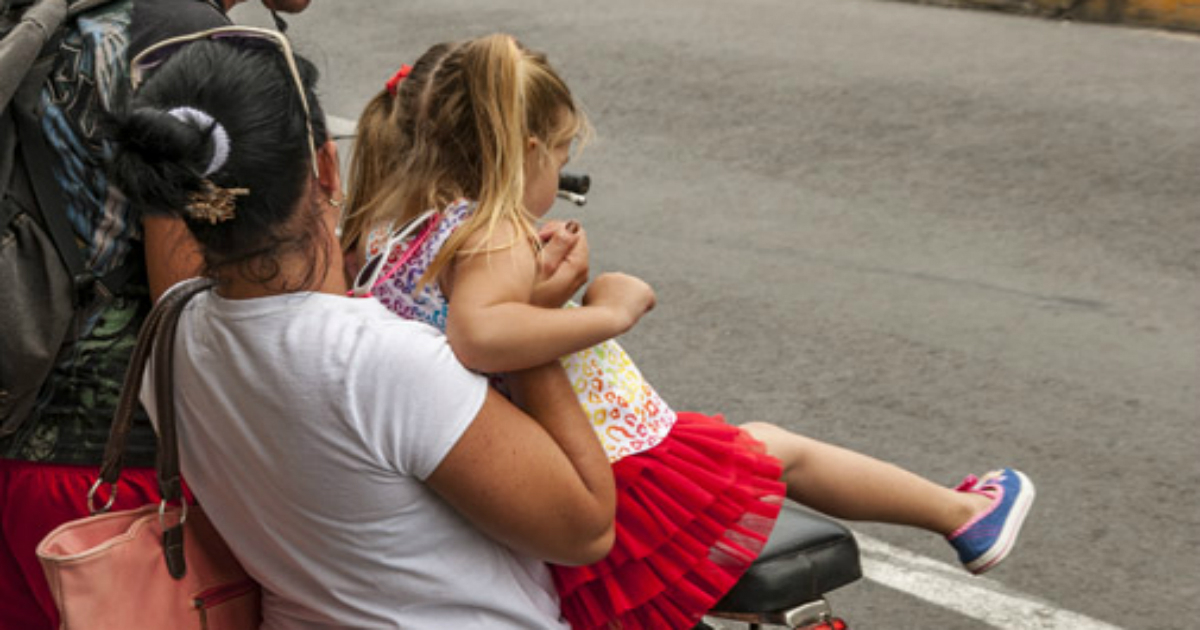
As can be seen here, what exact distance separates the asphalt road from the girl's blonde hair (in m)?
2.11

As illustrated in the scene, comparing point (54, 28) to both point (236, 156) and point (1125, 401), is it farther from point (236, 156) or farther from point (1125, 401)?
point (1125, 401)

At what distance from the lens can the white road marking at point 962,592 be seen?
14.3 ft

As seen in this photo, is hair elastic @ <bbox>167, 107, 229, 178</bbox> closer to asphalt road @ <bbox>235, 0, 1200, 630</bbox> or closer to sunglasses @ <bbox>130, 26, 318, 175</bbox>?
sunglasses @ <bbox>130, 26, 318, 175</bbox>

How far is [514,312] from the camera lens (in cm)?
246

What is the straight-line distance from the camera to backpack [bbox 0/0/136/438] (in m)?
2.69

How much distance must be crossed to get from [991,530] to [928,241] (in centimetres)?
381

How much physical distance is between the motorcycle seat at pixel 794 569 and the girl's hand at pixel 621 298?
0.43m

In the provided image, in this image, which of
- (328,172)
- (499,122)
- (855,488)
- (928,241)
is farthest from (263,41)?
(928,241)

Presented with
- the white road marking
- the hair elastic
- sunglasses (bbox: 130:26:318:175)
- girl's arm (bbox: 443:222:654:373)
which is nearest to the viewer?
the hair elastic

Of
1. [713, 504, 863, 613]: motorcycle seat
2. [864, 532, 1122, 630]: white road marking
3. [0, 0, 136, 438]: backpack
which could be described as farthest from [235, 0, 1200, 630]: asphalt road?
[0, 0, 136, 438]: backpack

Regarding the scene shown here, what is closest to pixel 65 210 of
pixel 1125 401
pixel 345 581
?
pixel 345 581

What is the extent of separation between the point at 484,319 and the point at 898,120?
253 inches

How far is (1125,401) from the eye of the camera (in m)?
5.51

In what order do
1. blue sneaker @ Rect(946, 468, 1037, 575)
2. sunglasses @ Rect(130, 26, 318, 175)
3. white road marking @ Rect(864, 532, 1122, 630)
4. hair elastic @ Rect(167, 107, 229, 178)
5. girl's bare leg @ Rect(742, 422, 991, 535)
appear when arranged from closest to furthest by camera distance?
hair elastic @ Rect(167, 107, 229, 178) → sunglasses @ Rect(130, 26, 318, 175) → girl's bare leg @ Rect(742, 422, 991, 535) → blue sneaker @ Rect(946, 468, 1037, 575) → white road marking @ Rect(864, 532, 1122, 630)
